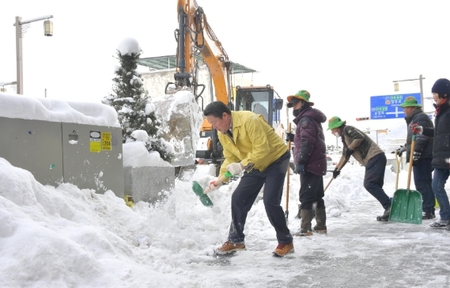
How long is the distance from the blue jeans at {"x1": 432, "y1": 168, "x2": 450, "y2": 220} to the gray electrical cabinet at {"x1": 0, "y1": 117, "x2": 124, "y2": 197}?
4229mm

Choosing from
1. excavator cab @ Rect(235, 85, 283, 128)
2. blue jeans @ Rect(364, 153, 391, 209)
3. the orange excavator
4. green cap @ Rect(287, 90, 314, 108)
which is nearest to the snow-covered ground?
blue jeans @ Rect(364, 153, 391, 209)

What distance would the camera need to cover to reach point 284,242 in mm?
4938

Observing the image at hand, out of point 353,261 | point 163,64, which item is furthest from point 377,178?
point 163,64

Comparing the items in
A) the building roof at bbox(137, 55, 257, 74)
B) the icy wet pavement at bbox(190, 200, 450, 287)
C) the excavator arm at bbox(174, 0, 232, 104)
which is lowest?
the icy wet pavement at bbox(190, 200, 450, 287)

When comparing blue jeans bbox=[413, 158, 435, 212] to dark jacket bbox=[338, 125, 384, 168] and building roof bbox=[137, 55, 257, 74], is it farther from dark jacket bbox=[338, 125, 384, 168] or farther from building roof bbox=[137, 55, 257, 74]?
building roof bbox=[137, 55, 257, 74]

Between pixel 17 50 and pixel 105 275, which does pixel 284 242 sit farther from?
pixel 17 50

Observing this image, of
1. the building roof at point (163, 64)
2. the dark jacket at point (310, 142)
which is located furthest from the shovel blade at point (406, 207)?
the building roof at point (163, 64)

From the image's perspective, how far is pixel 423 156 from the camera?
738 centimetres

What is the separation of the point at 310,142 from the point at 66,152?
9.78 ft

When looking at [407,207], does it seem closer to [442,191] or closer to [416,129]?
[442,191]

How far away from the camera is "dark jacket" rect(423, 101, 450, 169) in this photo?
6.27m

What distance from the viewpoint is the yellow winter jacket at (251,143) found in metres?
4.67

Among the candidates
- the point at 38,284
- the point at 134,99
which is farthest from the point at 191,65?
the point at 38,284

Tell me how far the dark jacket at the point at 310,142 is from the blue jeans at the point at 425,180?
2217 millimetres
